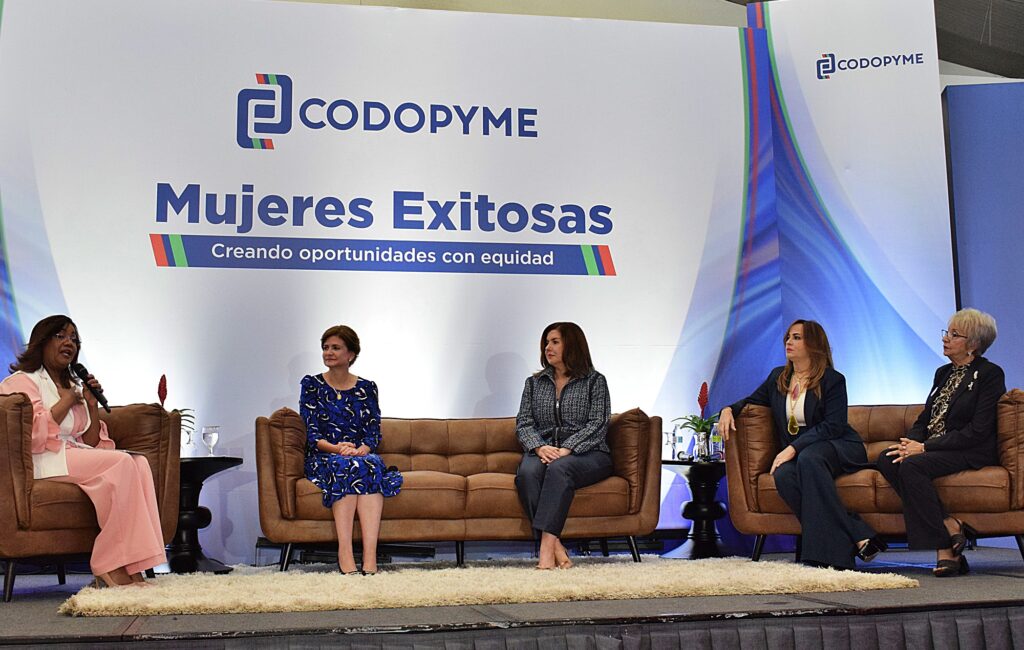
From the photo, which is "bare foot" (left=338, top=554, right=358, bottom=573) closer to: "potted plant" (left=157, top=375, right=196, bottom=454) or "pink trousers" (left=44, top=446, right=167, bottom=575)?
"pink trousers" (left=44, top=446, right=167, bottom=575)

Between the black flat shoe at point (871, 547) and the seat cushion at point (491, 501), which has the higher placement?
the seat cushion at point (491, 501)

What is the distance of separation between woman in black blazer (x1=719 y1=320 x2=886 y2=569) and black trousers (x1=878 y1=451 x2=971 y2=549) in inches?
6.5

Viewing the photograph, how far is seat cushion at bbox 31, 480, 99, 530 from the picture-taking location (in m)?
3.77

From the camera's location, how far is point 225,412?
5.53 meters

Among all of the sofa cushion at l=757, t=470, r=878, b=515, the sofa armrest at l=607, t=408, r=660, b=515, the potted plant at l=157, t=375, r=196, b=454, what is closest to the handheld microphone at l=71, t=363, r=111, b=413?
the potted plant at l=157, t=375, r=196, b=454

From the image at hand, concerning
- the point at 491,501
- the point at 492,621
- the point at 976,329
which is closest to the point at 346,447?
the point at 491,501

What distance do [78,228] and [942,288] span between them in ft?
16.2

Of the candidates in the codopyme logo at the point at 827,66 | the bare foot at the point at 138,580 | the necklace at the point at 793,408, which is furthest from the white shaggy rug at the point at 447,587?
the codopyme logo at the point at 827,66

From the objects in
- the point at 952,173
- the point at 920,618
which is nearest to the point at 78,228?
the point at 920,618

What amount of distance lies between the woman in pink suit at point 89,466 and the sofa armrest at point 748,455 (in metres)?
2.53

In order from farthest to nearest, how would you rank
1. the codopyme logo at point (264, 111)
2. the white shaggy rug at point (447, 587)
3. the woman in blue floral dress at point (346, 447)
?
the codopyme logo at point (264, 111), the woman in blue floral dress at point (346, 447), the white shaggy rug at point (447, 587)

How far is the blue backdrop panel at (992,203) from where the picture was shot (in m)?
6.17

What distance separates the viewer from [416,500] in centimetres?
455

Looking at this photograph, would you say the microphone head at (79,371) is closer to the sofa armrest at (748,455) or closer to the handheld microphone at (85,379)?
the handheld microphone at (85,379)
